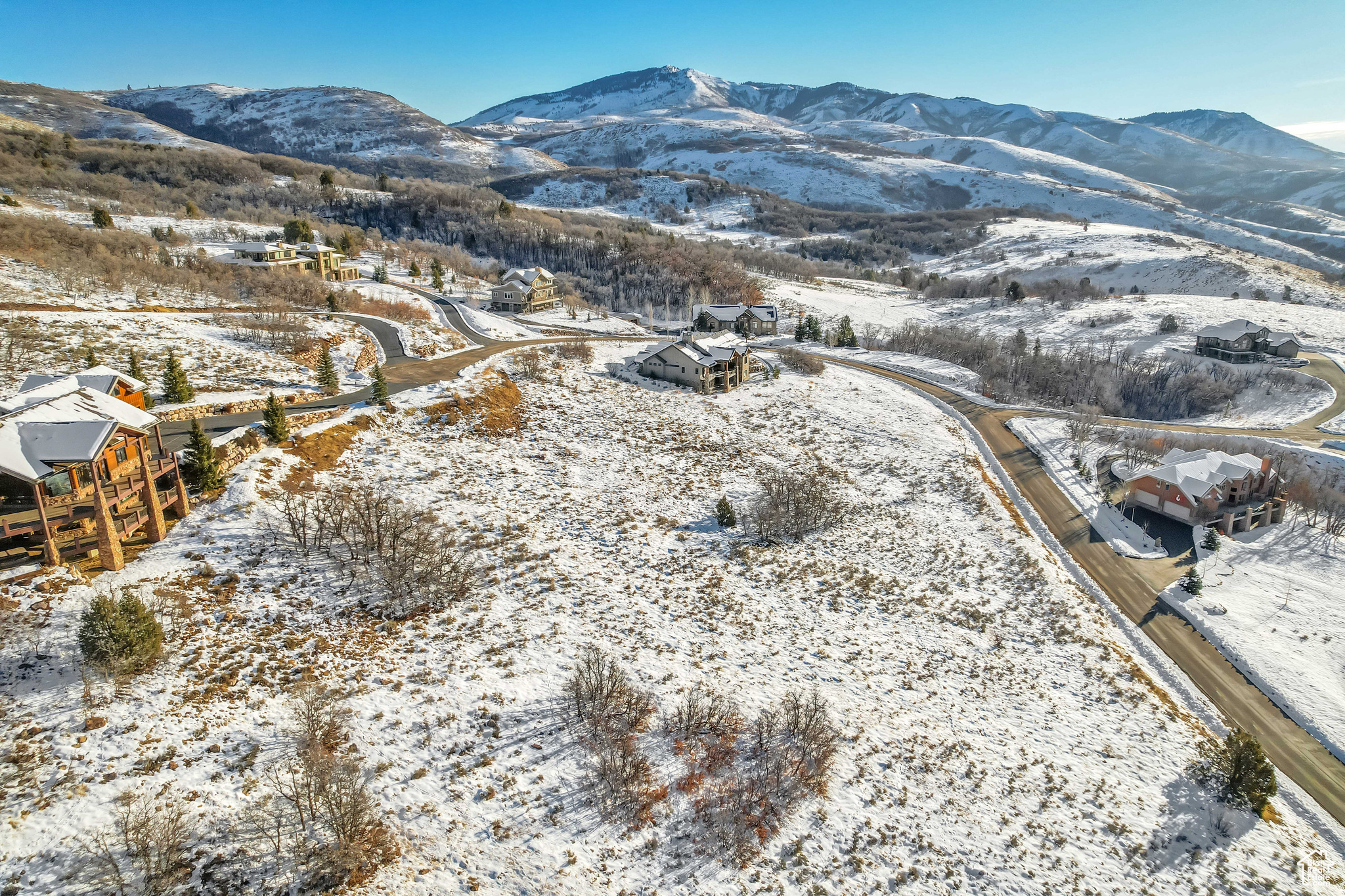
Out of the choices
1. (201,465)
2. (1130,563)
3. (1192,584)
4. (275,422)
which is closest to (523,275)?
(275,422)

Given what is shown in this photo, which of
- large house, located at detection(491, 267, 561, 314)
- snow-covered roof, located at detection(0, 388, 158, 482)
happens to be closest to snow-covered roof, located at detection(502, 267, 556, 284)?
large house, located at detection(491, 267, 561, 314)

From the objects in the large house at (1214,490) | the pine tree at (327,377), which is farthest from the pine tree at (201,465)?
the large house at (1214,490)

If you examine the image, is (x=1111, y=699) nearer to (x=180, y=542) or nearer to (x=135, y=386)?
(x=180, y=542)

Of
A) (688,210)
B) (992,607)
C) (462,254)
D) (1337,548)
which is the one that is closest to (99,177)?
(462,254)

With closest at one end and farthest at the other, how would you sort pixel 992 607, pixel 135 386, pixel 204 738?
pixel 204 738
pixel 135 386
pixel 992 607

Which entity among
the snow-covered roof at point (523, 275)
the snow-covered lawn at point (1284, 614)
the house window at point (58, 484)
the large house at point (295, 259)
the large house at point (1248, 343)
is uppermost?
the large house at point (295, 259)

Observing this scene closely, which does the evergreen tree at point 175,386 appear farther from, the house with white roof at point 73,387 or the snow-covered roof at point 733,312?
the snow-covered roof at point 733,312

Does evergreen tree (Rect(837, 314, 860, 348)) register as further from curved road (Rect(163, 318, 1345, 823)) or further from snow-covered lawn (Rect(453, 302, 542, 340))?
snow-covered lawn (Rect(453, 302, 542, 340))
